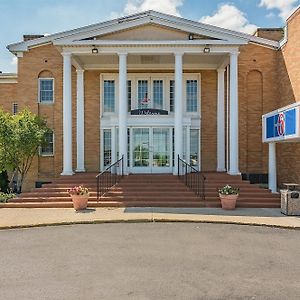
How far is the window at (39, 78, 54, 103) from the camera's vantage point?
22.0 m

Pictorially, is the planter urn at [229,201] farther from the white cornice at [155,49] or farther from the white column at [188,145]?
the white cornice at [155,49]

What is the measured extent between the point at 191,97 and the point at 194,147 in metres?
2.87

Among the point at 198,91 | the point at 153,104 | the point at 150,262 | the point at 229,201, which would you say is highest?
the point at 198,91

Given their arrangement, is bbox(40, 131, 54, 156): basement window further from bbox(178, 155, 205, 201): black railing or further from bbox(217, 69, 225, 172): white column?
bbox(217, 69, 225, 172): white column

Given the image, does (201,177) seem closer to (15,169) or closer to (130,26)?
(130,26)

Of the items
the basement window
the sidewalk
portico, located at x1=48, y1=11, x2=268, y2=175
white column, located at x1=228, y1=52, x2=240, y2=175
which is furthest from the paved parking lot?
the basement window

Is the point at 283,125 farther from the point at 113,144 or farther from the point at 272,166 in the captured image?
the point at 113,144

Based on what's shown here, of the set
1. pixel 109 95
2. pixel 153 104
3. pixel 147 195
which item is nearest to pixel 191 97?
pixel 153 104

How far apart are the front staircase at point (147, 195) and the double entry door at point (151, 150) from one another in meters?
2.63

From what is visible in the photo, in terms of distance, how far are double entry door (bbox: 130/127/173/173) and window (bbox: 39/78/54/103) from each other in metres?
5.28

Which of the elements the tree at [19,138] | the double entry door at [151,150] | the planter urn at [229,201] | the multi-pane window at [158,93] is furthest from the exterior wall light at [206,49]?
the tree at [19,138]

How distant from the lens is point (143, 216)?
13.4 meters

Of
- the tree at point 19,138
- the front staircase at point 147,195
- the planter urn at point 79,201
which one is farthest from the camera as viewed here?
the tree at point 19,138

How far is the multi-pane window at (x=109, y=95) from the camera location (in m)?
22.2
